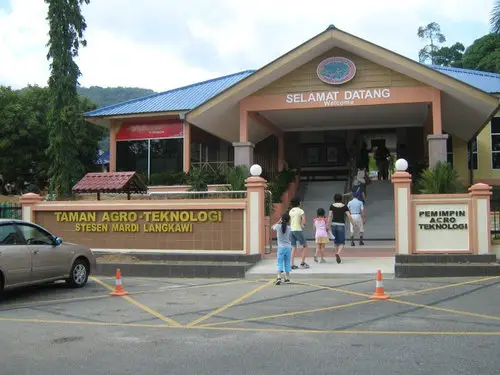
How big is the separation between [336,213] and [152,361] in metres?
8.64

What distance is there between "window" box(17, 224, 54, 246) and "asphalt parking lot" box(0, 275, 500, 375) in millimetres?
1029

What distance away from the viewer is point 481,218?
1259 cm

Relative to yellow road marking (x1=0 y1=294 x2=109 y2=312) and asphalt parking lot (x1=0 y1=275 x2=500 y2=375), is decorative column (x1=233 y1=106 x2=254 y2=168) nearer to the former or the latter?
asphalt parking lot (x1=0 y1=275 x2=500 y2=375)

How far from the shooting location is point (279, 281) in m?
11.3

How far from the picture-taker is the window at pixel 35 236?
1030 centimetres

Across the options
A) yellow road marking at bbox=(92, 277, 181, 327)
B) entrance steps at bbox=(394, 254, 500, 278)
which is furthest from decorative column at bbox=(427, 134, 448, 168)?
yellow road marking at bbox=(92, 277, 181, 327)

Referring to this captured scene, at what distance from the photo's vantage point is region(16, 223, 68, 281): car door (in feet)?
33.5

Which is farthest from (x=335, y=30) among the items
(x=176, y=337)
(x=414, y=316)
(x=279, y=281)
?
(x=176, y=337)

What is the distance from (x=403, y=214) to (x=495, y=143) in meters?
13.7

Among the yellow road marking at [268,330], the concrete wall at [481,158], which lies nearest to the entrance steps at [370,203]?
the concrete wall at [481,158]

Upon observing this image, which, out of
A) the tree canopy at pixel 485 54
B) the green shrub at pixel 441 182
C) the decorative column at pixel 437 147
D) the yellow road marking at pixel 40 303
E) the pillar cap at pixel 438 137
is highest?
the tree canopy at pixel 485 54

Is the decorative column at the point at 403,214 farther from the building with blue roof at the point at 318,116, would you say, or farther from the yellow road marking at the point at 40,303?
the yellow road marking at the point at 40,303

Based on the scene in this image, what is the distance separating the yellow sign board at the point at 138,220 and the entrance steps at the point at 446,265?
4.82m

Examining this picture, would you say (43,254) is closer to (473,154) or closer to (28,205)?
(28,205)
